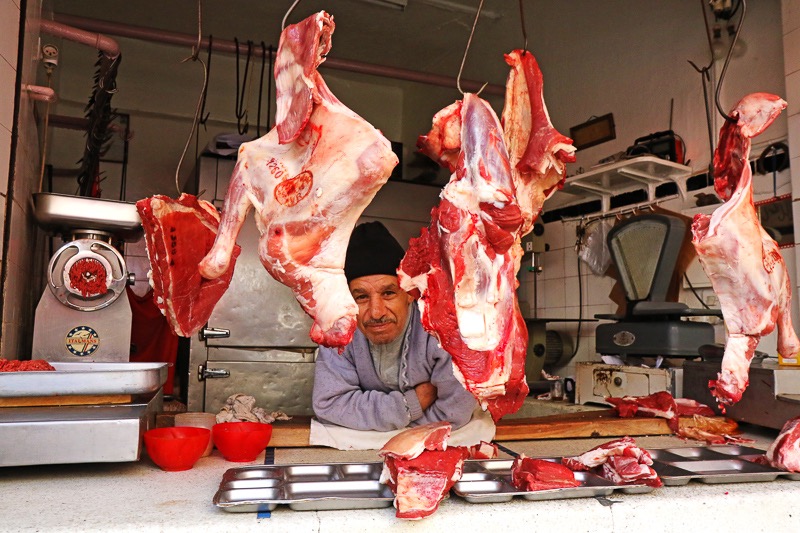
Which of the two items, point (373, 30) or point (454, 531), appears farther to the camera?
point (373, 30)

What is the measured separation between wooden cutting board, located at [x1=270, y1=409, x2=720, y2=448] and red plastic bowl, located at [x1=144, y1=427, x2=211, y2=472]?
483 millimetres

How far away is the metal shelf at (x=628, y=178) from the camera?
14.7 ft

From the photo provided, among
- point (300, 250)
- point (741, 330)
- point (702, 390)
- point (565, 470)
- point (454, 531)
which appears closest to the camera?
point (454, 531)

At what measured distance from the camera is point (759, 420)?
106 inches

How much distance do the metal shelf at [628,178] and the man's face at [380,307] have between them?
94.5 inches

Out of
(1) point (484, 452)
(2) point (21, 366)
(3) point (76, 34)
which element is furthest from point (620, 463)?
(3) point (76, 34)

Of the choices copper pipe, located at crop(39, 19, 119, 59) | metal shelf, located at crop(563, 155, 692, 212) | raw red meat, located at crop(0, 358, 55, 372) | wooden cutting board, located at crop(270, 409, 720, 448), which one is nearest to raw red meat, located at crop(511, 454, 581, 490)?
wooden cutting board, located at crop(270, 409, 720, 448)

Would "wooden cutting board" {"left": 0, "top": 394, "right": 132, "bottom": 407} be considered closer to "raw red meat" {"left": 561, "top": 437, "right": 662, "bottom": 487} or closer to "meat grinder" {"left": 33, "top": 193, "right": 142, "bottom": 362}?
"meat grinder" {"left": 33, "top": 193, "right": 142, "bottom": 362}

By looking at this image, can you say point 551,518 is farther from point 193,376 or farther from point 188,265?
point 193,376

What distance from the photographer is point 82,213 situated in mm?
2594

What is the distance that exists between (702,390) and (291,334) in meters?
3.12

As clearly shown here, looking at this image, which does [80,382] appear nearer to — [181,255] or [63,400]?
[63,400]

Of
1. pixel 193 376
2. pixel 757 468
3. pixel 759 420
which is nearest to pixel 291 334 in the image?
pixel 193 376

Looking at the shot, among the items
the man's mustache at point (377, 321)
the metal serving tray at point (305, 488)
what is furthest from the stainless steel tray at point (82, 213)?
the metal serving tray at point (305, 488)
